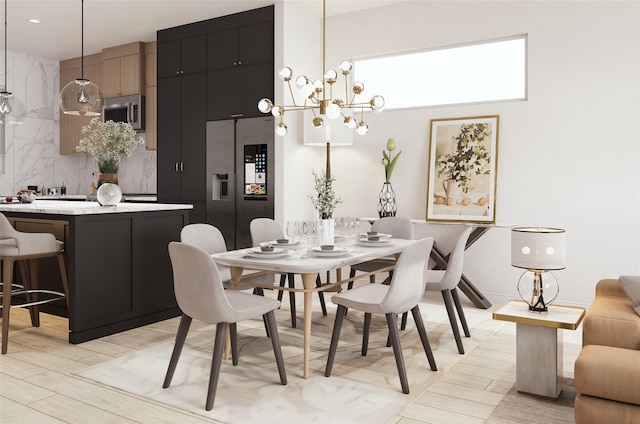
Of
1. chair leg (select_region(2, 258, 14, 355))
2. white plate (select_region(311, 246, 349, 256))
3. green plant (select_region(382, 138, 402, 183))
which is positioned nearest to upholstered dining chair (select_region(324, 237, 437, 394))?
white plate (select_region(311, 246, 349, 256))

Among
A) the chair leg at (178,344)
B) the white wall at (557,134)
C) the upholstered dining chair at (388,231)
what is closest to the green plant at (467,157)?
the white wall at (557,134)

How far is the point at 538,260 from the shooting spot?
2727mm

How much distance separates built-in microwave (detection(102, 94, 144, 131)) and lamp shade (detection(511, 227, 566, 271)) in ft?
18.2

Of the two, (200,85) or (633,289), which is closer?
(633,289)

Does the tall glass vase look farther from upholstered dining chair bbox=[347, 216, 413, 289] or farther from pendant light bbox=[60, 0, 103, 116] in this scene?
pendant light bbox=[60, 0, 103, 116]

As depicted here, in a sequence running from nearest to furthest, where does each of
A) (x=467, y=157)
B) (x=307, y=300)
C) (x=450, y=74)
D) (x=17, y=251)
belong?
(x=307, y=300), (x=17, y=251), (x=467, y=157), (x=450, y=74)

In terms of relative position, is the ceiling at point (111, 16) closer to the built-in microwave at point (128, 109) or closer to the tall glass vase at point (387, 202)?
the built-in microwave at point (128, 109)

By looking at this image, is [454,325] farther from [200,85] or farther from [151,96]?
[151,96]

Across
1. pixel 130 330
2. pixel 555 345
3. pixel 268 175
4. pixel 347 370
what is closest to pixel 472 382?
pixel 555 345

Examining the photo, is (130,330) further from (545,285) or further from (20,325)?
(545,285)

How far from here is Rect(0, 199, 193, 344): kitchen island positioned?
11.9ft

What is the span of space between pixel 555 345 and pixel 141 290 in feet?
9.87

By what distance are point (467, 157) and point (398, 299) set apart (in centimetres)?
259

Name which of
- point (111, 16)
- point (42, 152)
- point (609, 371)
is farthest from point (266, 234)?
point (42, 152)
